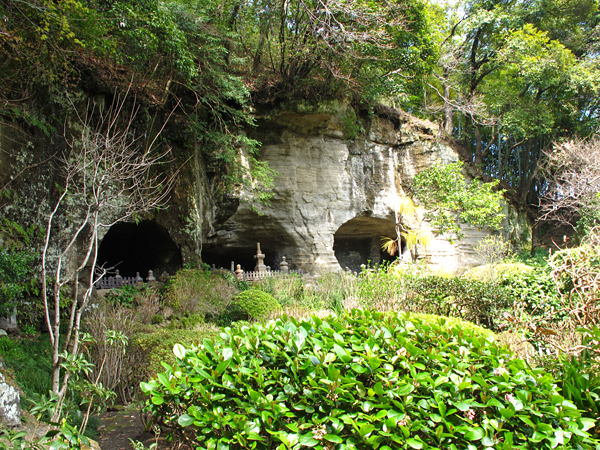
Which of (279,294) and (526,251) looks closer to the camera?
(279,294)

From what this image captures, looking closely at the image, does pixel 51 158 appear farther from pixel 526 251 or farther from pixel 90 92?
pixel 526 251

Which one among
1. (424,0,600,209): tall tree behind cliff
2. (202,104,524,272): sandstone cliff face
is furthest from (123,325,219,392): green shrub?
(424,0,600,209): tall tree behind cliff

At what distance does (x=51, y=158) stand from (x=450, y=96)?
19098mm

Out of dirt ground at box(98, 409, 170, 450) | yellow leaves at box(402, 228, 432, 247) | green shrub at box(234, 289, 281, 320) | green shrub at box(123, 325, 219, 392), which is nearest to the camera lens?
dirt ground at box(98, 409, 170, 450)

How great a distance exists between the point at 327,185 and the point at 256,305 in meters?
8.24

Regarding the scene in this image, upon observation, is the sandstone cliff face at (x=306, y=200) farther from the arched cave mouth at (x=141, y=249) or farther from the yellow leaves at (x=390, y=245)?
the yellow leaves at (x=390, y=245)

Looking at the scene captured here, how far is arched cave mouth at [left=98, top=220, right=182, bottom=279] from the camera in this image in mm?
11583

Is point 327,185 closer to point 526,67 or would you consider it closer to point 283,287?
point 283,287

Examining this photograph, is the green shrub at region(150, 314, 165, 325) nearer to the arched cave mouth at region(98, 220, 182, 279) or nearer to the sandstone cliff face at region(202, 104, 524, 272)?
the arched cave mouth at region(98, 220, 182, 279)

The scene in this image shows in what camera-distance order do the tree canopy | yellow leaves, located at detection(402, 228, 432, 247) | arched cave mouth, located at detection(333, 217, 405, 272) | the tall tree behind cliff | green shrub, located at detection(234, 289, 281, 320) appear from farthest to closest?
arched cave mouth, located at detection(333, 217, 405, 272) < the tall tree behind cliff < yellow leaves, located at detection(402, 228, 432, 247) < green shrub, located at detection(234, 289, 281, 320) < the tree canopy

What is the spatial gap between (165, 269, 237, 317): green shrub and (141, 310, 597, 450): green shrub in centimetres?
547

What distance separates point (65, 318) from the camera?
23.5ft

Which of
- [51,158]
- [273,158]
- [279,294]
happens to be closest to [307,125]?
[273,158]

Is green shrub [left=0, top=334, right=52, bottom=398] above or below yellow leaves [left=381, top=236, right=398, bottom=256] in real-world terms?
below
